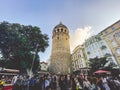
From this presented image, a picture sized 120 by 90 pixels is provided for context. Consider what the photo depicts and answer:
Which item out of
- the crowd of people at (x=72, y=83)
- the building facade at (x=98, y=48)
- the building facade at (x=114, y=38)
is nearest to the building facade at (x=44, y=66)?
the building facade at (x=98, y=48)

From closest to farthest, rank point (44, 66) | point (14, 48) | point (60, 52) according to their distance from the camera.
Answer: point (14, 48), point (60, 52), point (44, 66)

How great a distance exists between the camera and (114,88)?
6.55 metres

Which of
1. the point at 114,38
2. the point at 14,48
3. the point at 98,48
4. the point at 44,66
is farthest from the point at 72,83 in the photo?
the point at 44,66


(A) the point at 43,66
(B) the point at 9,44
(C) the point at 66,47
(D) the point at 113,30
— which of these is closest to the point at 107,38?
(D) the point at 113,30

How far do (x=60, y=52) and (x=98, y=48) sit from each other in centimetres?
1295

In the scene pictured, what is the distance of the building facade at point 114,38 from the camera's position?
24062 millimetres

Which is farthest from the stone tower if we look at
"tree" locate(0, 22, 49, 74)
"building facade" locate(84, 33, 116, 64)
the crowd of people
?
the crowd of people

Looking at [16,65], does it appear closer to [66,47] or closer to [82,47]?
[66,47]

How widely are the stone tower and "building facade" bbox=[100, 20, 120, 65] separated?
568 inches

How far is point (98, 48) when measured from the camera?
2866cm

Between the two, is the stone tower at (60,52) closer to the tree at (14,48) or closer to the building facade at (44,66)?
the tree at (14,48)

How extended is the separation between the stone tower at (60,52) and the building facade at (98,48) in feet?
24.7

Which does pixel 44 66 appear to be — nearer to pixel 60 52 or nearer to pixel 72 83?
pixel 60 52

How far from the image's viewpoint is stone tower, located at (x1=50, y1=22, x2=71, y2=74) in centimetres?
3322
